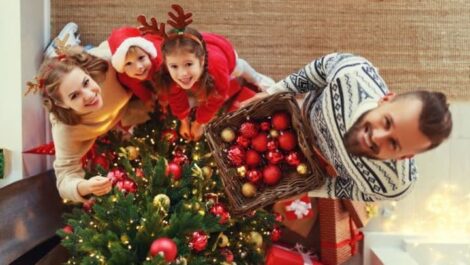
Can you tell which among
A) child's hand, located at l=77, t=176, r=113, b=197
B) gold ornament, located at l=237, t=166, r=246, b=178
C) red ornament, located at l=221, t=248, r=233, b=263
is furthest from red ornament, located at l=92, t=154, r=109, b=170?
gold ornament, located at l=237, t=166, r=246, b=178

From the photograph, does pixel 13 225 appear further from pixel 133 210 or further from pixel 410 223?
pixel 410 223

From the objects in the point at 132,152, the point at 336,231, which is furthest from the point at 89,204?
the point at 336,231

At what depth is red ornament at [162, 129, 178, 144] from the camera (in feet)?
6.44

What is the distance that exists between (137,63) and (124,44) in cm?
8

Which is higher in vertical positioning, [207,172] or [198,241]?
[207,172]

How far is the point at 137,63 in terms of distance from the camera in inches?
68.2

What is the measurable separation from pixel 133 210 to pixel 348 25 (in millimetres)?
1321

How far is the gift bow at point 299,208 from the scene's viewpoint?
2.17 m

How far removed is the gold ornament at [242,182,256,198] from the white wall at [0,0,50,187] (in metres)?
1.05

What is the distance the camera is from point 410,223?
233 cm

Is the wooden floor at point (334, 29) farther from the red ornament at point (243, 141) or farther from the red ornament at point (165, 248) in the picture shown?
the red ornament at point (165, 248)

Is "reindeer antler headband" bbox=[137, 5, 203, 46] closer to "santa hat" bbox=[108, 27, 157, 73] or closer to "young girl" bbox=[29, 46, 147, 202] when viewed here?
"santa hat" bbox=[108, 27, 157, 73]

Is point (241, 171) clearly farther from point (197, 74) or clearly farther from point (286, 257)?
point (286, 257)

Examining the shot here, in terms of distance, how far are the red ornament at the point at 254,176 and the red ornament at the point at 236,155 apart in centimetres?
4
